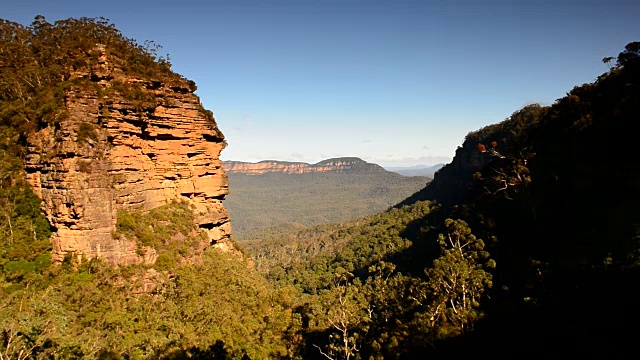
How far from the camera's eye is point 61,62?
2634cm

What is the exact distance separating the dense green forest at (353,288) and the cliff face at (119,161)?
0.96 meters

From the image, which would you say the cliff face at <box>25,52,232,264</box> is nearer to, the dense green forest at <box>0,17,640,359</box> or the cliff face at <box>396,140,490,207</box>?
the dense green forest at <box>0,17,640,359</box>

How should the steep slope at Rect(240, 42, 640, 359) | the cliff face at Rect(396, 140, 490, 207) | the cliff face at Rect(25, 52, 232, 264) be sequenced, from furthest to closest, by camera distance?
the cliff face at Rect(396, 140, 490, 207) → the cliff face at Rect(25, 52, 232, 264) → the steep slope at Rect(240, 42, 640, 359)

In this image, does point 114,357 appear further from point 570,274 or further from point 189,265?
point 570,274

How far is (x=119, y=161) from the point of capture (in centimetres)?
2578

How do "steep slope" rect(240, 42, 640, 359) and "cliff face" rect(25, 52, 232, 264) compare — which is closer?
"steep slope" rect(240, 42, 640, 359)

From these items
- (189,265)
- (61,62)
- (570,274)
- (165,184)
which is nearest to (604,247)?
(570,274)

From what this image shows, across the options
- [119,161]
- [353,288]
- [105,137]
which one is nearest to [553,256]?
[353,288]

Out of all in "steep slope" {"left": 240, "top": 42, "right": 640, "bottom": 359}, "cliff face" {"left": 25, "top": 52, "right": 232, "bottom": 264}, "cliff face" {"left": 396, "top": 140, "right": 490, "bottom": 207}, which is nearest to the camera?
"steep slope" {"left": 240, "top": 42, "right": 640, "bottom": 359}

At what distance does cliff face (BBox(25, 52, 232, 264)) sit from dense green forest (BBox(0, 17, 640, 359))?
0.96 metres

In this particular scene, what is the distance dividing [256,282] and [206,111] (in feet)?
53.4

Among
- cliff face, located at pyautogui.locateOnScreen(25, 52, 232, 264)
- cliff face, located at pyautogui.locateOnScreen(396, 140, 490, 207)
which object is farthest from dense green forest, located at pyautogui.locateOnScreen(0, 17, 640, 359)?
cliff face, located at pyautogui.locateOnScreen(396, 140, 490, 207)

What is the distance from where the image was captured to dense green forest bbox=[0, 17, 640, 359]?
17.9 m

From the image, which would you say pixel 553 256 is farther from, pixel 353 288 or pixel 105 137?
pixel 105 137
